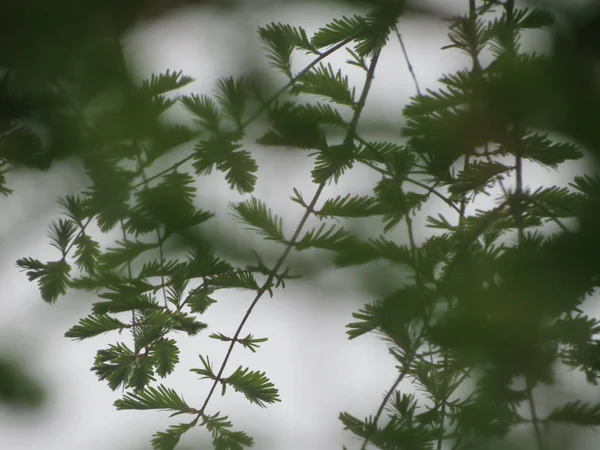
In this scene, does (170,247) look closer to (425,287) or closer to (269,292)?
(425,287)

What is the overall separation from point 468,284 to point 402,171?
38cm

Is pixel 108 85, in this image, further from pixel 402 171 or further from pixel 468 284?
pixel 402 171

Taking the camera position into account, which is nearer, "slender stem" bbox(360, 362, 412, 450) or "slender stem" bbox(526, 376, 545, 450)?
"slender stem" bbox(526, 376, 545, 450)

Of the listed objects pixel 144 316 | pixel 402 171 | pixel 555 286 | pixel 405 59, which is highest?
pixel 405 59

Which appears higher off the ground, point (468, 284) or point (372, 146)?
point (372, 146)

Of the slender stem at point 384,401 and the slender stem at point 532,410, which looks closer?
the slender stem at point 532,410

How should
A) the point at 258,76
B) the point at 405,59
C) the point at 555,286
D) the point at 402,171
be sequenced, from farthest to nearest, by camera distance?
the point at 405,59, the point at 402,171, the point at 258,76, the point at 555,286

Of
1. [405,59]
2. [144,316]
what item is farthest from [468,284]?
[405,59]

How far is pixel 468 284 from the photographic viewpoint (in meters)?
0.39

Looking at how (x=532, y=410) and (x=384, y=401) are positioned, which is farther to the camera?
(x=384, y=401)

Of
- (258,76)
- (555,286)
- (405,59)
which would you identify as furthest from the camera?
(405,59)

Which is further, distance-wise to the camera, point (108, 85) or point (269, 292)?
point (269, 292)

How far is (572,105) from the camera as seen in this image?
391mm

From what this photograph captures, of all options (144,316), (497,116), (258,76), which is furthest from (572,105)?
(144,316)
